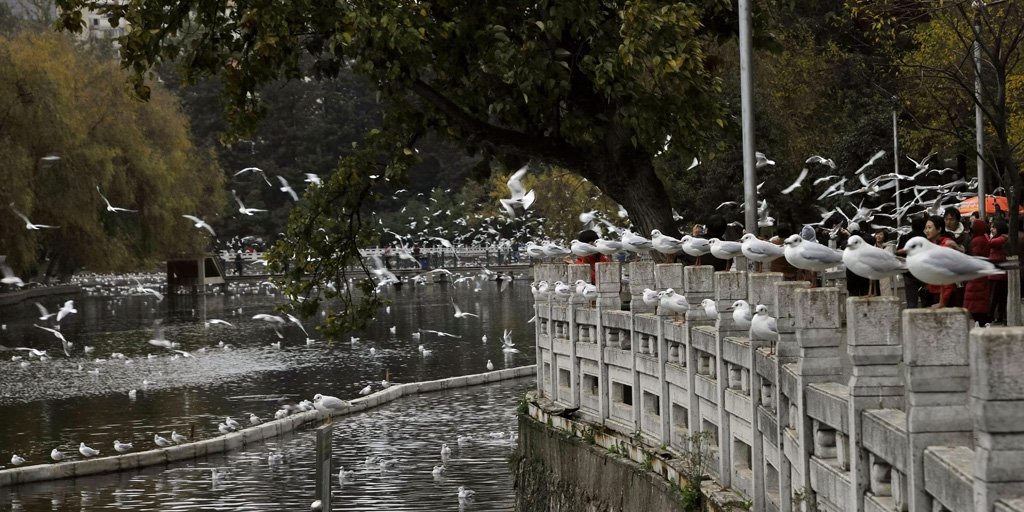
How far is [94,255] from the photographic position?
5497 cm

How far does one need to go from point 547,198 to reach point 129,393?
25911mm

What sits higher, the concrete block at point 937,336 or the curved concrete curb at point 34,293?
the concrete block at point 937,336

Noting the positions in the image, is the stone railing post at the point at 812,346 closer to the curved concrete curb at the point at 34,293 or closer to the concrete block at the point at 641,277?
the concrete block at the point at 641,277

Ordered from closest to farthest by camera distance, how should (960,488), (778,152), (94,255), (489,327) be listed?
(960,488) → (778,152) → (489,327) → (94,255)

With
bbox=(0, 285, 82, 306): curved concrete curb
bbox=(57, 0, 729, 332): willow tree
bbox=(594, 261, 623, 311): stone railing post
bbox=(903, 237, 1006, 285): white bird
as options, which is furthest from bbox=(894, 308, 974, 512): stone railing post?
bbox=(0, 285, 82, 306): curved concrete curb

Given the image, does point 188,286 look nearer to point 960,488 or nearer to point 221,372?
point 221,372

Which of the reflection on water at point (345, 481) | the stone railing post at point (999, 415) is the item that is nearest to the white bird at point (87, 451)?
the reflection on water at point (345, 481)

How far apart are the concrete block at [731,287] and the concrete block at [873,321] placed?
4.62m

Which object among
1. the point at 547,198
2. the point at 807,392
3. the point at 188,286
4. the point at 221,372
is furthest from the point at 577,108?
the point at 188,286

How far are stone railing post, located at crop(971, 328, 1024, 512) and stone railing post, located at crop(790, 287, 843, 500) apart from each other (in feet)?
10.5

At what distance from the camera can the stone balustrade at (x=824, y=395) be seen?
592 cm

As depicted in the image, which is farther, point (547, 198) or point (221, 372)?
point (547, 198)

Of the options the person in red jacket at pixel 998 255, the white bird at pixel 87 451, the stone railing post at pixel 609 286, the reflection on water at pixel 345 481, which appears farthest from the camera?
the white bird at pixel 87 451

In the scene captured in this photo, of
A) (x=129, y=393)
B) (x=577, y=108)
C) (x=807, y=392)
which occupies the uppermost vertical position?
(x=577, y=108)
